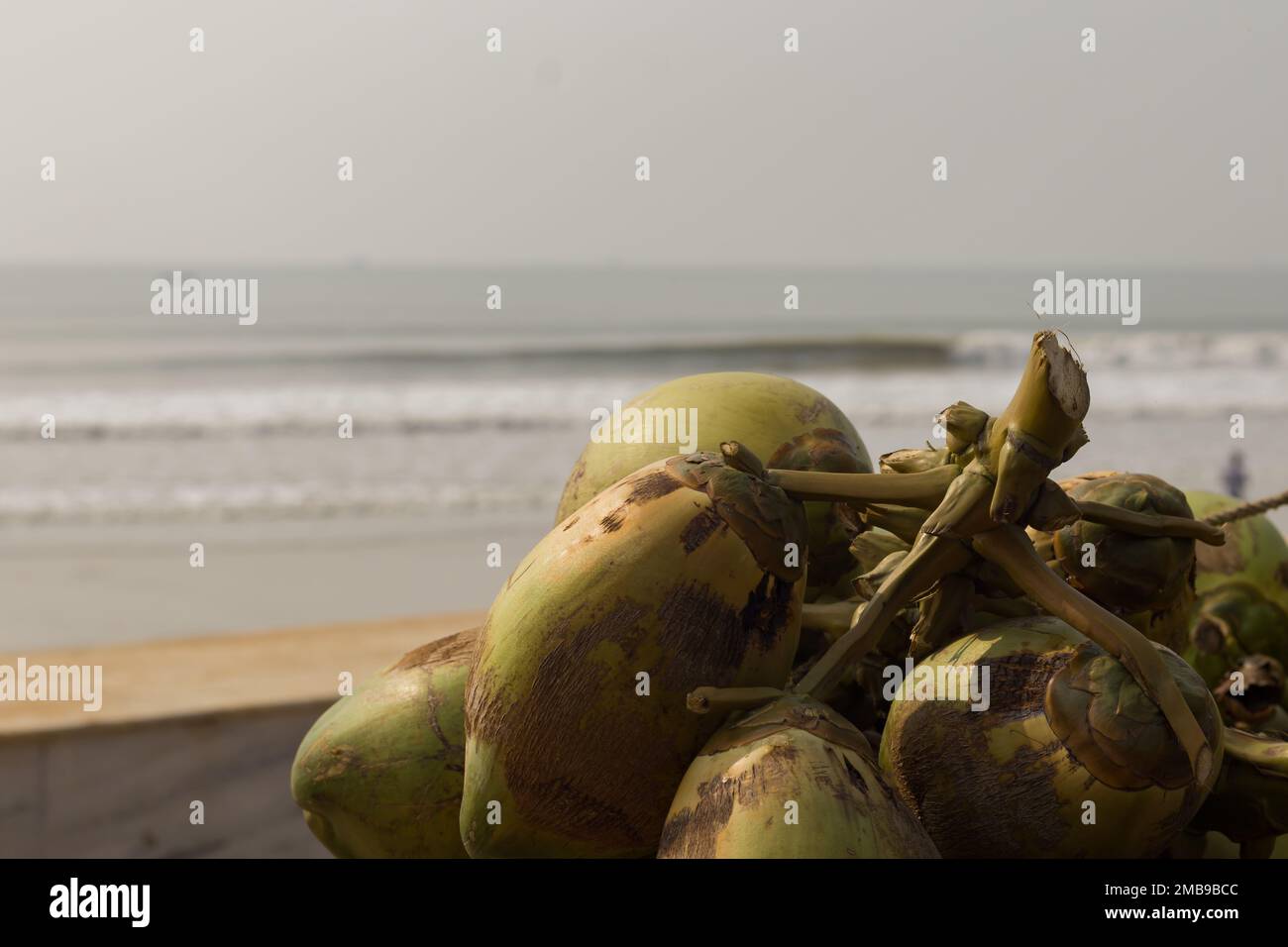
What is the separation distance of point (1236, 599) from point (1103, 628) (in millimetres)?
549

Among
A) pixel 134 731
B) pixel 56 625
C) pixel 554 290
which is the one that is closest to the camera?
pixel 134 731

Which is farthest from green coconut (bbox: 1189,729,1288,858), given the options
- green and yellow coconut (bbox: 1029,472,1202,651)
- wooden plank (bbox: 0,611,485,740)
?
wooden plank (bbox: 0,611,485,740)

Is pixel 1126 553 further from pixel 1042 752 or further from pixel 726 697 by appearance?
pixel 726 697

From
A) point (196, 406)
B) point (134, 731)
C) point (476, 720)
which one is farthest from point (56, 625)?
point (196, 406)

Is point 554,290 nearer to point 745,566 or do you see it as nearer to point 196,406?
point 196,406

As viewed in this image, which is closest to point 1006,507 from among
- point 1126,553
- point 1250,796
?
point 1126,553

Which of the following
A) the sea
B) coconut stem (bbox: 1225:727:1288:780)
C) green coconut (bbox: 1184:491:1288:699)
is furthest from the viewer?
the sea

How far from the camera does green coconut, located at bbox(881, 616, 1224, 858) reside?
0.84 meters

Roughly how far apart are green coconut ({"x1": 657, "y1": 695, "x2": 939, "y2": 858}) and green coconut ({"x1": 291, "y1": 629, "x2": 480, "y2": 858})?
292 millimetres

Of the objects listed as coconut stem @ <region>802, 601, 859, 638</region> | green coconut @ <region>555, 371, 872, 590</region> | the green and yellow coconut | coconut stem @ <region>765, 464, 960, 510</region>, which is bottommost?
coconut stem @ <region>802, 601, 859, 638</region>

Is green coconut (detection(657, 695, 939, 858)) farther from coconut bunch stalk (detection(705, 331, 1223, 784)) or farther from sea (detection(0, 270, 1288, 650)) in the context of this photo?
sea (detection(0, 270, 1288, 650))
